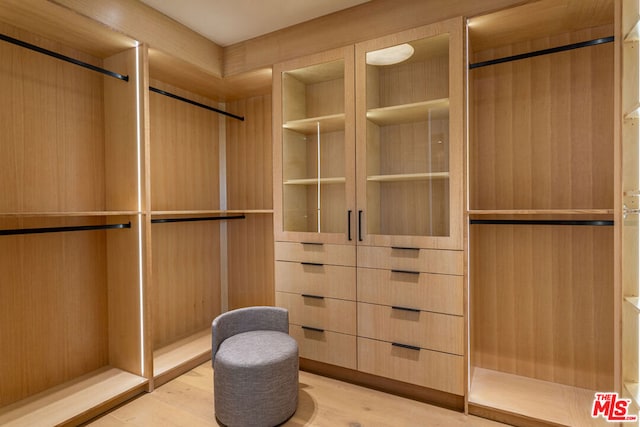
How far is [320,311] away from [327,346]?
0.24 m

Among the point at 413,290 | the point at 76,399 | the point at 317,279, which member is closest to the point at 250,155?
the point at 317,279

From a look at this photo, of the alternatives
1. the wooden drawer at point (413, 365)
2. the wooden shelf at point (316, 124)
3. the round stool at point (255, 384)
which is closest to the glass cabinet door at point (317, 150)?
the wooden shelf at point (316, 124)

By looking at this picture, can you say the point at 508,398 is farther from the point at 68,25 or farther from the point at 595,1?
the point at 68,25

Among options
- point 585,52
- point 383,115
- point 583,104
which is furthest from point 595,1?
point 383,115

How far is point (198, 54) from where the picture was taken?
2.60 m

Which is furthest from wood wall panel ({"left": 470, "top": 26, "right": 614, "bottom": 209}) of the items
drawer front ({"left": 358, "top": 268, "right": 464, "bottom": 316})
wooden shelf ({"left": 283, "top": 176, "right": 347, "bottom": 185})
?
wooden shelf ({"left": 283, "top": 176, "right": 347, "bottom": 185})

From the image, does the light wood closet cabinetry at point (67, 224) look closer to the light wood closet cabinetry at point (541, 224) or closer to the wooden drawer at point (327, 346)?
the wooden drawer at point (327, 346)

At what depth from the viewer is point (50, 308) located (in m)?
2.22

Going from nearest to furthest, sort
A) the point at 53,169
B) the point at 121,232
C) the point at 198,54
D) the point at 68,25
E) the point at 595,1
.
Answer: the point at 595,1 < the point at 68,25 < the point at 53,169 < the point at 121,232 < the point at 198,54

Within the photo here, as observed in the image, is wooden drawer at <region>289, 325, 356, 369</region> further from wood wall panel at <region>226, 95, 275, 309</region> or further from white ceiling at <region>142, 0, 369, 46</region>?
white ceiling at <region>142, 0, 369, 46</region>

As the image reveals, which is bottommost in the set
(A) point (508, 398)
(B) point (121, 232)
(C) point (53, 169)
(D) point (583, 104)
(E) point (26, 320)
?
(A) point (508, 398)

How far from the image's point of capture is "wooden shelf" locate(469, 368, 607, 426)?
188 cm

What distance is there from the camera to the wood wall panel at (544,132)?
203 centimetres

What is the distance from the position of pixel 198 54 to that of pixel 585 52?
2523 mm
